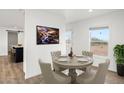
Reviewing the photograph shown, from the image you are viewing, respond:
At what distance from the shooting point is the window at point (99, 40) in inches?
192

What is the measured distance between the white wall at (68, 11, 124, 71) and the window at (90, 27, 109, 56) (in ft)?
0.68

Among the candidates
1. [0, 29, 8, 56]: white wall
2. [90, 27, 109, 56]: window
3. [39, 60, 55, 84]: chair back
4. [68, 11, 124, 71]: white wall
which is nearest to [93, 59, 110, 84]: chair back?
[39, 60, 55, 84]: chair back

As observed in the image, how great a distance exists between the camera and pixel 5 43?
8.73m

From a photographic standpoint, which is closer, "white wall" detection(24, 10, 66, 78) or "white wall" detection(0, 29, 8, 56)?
"white wall" detection(24, 10, 66, 78)

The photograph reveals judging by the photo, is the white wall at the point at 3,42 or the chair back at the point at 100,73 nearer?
the chair back at the point at 100,73

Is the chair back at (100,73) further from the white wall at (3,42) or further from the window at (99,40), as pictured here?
the white wall at (3,42)

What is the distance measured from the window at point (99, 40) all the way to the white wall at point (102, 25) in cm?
21

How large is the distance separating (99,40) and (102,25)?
75cm

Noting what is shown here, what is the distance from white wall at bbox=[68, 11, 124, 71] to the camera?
418 cm

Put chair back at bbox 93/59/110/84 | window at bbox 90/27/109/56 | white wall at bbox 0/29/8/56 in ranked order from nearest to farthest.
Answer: chair back at bbox 93/59/110/84 < window at bbox 90/27/109/56 < white wall at bbox 0/29/8/56

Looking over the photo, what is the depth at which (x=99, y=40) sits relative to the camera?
17.2 feet

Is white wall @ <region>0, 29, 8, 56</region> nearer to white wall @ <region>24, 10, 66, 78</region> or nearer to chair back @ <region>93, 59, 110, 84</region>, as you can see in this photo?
white wall @ <region>24, 10, 66, 78</region>

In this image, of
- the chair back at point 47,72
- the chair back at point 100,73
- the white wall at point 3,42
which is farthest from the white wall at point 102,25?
the white wall at point 3,42
